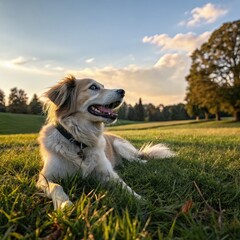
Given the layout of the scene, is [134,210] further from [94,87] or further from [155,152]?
[155,152]

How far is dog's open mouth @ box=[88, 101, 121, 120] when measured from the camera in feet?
14.8

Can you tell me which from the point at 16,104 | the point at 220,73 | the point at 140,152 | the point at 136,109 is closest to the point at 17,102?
the point at 16,104

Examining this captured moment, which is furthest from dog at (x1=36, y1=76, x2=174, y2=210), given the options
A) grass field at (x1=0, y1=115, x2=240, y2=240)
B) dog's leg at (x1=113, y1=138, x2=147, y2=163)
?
dog's leg at (x1=113, y1=138, x2=147, y2=163)

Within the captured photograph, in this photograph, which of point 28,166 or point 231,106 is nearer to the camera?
point 28,166

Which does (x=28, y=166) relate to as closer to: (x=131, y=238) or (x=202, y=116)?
(x=131, y=238)

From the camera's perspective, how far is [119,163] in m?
5.70

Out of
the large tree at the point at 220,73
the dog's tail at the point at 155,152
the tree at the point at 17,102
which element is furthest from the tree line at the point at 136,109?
the dog's tail at the point at 155,152

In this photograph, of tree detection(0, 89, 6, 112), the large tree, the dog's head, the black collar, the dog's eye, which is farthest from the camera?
tree detection(0, 89, 6, 112)

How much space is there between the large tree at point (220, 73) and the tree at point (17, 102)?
47.6 meters

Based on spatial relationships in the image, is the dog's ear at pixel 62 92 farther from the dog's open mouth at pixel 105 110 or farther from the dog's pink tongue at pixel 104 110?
the dog's pink tongue at pixel 104 110

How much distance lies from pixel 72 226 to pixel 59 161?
1.81 meters

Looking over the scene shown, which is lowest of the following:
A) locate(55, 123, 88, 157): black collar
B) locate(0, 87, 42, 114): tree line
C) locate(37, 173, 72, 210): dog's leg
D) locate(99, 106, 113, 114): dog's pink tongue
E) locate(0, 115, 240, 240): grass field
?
locate(0, 115, 240, 240): grass field

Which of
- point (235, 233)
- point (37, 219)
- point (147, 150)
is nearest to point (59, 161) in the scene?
point (37, 219)

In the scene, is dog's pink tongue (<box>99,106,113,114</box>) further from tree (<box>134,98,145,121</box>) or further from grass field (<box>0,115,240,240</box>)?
tree (<box>134,98,145,121</box>)
